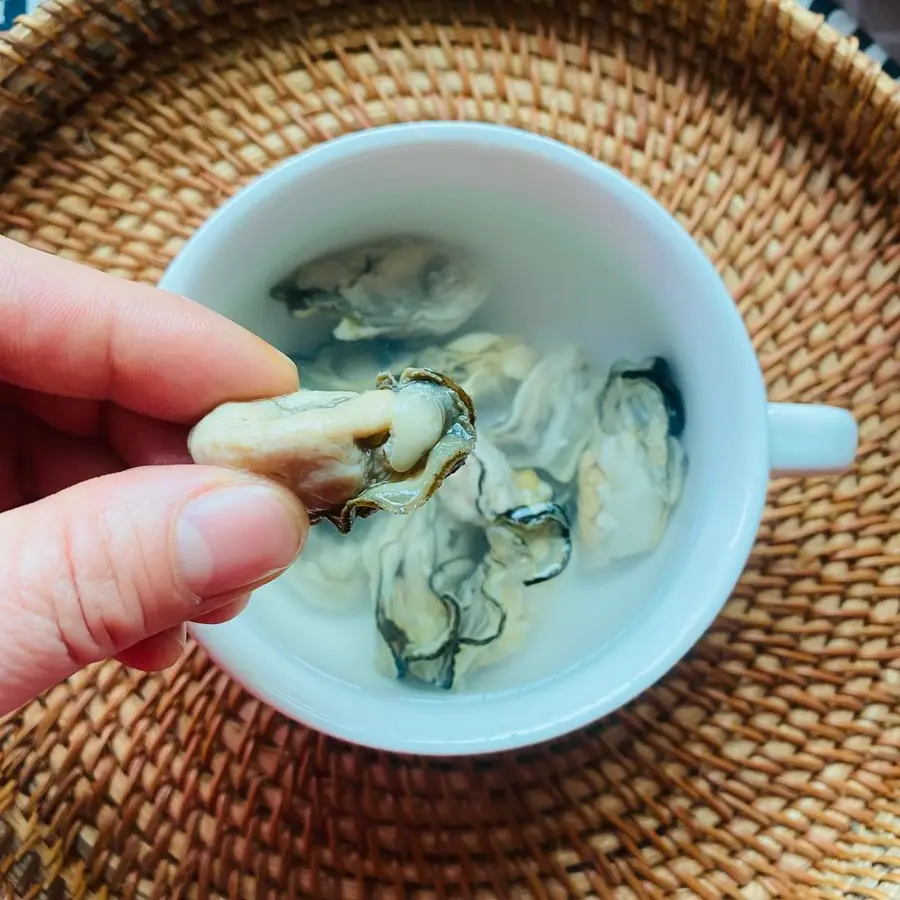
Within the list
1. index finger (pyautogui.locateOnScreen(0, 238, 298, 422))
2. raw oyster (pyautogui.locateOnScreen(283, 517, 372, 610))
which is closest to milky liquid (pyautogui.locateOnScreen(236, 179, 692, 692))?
raw oyster (pyautogui.locateOnScreen(283, 517, 372, 610))

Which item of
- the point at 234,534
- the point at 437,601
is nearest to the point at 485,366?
the point at 437,601

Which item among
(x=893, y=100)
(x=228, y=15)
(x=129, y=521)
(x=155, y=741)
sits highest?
(x=893, y=100)

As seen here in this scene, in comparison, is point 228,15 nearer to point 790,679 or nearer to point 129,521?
point 129,521

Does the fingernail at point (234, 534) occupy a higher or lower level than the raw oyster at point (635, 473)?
lower

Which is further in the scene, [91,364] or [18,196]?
[18,196]

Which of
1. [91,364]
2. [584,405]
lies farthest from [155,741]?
[584,405]

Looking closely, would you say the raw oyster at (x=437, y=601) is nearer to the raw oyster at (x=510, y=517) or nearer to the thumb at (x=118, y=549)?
the raw oyster at (x=510, y=517)

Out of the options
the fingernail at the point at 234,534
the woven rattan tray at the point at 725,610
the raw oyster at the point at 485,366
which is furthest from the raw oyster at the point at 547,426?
the fingernail at the point at 234,534

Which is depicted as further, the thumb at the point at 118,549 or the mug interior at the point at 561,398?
the mug interior at the point at 561,398
